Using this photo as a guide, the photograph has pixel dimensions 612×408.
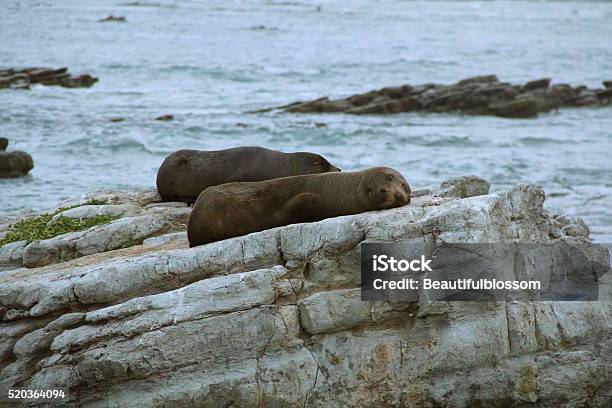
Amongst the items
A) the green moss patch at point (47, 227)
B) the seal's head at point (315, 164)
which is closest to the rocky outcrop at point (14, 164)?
the green moss patch at point (47, 227)

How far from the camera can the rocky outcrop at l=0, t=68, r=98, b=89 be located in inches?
1470

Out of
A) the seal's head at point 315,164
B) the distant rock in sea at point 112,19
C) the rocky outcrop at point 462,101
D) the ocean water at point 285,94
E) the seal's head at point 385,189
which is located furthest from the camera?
the distant rock in sea at point 112,19

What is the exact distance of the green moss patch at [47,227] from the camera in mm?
10844

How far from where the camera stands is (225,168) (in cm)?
1207

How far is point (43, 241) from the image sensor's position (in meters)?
10.3

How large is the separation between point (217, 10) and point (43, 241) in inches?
3197

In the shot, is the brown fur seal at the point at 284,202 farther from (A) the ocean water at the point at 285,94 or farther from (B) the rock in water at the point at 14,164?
(B) the rock in water at the point at 14,164

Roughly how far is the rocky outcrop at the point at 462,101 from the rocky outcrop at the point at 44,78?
9.41 m

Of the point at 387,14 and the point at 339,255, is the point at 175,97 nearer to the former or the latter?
the point at 339,255

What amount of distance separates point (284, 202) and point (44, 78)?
30.8 metres

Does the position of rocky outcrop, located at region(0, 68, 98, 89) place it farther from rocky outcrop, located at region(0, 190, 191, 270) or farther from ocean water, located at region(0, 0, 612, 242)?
rocky outcrop, located at region(0, 190, 191, 270)

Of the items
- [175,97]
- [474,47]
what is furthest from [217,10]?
[175,97]

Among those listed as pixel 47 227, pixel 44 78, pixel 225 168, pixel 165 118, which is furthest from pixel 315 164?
pixel 44 78

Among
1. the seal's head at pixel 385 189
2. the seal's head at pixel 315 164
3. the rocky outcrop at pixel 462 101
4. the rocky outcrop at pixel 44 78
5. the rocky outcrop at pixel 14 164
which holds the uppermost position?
the seal's head at pixel 385 189
